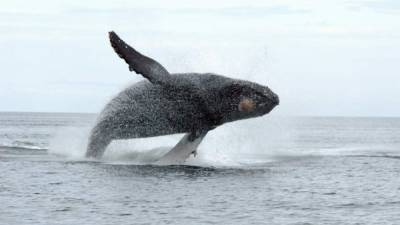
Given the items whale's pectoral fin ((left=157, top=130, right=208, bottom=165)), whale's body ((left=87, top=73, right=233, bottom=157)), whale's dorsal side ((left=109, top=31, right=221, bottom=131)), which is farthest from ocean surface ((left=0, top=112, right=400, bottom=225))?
whale's dorsal side ((left=109, top=31, right=221, bottom=131))

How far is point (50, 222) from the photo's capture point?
16906 mm

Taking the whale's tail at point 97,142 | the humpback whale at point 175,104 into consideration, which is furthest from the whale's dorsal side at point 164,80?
the whale's tail at point 97,142

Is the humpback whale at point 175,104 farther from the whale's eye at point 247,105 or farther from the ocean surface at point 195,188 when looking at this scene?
the ocean surface at point 195,188

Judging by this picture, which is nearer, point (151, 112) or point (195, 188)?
point (195, 188)

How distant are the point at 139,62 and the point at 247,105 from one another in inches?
148

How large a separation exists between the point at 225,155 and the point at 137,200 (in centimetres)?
1366

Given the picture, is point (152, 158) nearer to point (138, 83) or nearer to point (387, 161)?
point (138, 83)

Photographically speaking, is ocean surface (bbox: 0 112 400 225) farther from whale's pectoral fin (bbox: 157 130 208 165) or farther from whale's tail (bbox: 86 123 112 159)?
whale's tail (bbox: 86 123 112 159)

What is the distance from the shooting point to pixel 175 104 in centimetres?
2667

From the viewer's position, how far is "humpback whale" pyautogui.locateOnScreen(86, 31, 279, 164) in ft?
84.4

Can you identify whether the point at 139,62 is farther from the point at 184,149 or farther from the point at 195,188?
the point at 195,188

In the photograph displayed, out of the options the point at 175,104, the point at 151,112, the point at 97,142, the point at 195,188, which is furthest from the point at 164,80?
the point at 195,188

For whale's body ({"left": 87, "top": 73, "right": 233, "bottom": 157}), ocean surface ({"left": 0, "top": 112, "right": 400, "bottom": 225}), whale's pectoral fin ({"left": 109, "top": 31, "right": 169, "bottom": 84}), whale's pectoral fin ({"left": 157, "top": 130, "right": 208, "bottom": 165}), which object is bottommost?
ocean surface ({"left": 0, "top": 112, "right": 400, "bottom": 225})

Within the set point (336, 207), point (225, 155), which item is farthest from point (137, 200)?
point (225, 155)
